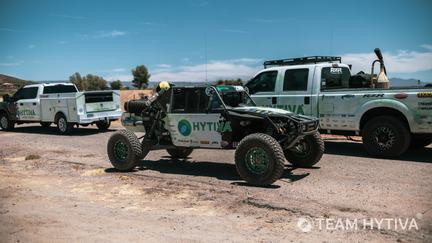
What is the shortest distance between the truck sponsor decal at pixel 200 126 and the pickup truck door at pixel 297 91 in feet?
10.9

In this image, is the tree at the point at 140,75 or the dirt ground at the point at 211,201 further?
the tree at the point at 140,75

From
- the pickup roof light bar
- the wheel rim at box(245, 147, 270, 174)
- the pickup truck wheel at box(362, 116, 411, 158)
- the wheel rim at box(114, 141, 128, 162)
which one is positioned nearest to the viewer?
the wheel rim at box(245, 147, 270, 174)

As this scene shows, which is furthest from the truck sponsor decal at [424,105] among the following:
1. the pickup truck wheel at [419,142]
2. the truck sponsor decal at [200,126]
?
the truck sponsor decal at [200,126]

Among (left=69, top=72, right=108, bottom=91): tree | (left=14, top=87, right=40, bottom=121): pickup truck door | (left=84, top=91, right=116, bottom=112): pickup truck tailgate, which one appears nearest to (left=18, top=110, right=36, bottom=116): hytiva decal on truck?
(left=14, top=87, right=40, bottom=121): pickup truck door

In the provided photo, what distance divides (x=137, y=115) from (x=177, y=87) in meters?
1.21

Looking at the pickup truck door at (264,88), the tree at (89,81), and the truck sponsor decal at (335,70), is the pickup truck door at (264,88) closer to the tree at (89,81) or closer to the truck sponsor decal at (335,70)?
the truck sponsor decal at (335,70)

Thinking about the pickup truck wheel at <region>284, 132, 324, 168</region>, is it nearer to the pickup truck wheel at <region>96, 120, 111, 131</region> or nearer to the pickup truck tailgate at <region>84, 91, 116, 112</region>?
the pickup truck tailgate at <region>84, 91, 116, 112</region>

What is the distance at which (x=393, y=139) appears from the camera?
372 inches

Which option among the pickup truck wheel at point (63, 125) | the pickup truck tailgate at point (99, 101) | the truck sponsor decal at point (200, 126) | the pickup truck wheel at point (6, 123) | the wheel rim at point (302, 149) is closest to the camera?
the truck sponsor decal at point (200, 126)

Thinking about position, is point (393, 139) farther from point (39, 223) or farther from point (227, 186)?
point (39, 223)

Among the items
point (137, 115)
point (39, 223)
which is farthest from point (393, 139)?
point (39, 223)

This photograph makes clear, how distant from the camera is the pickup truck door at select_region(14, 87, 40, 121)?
17.8 metres

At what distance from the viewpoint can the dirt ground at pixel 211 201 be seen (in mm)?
5180

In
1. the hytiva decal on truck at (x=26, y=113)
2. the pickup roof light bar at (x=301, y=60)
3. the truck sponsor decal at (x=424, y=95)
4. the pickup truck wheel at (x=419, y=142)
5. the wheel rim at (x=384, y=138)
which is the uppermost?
the pickup roof light bar at (x=301, y=60)
